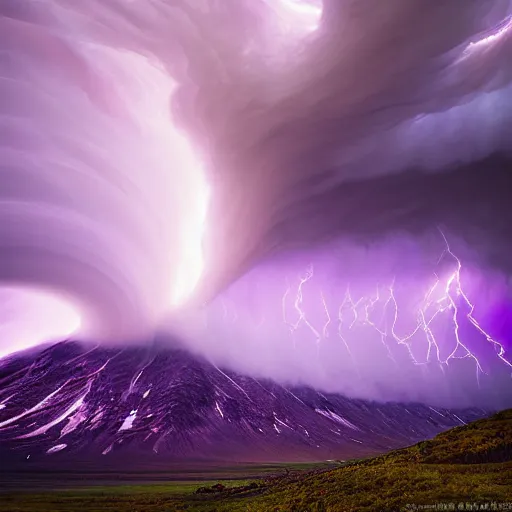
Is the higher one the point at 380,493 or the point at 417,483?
the point at 417,483

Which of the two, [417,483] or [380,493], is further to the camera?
[380,493]

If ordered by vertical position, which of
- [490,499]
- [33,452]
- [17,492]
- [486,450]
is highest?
[33,452]

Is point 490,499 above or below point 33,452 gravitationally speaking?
below

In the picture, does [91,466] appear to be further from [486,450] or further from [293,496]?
[486,450]

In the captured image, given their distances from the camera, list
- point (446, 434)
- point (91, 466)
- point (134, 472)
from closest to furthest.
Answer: point (446, 434) → point (134, 472) → point (91, 466)

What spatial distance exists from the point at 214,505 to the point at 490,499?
4055 cm

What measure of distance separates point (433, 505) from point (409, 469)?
40.4ft

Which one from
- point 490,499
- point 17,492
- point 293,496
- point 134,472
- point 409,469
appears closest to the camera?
point 490,499

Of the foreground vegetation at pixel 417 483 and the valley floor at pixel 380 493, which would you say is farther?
the foreground vegetation at pixel 417 483

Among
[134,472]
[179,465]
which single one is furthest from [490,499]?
[179,465]

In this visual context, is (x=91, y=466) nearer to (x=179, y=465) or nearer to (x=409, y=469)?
(x=179, y=465)

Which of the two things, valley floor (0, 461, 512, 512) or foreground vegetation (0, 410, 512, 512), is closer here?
valley floor (0, 461, 512, 512)

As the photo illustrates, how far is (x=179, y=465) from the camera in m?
178

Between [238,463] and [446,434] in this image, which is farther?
[238,463]
